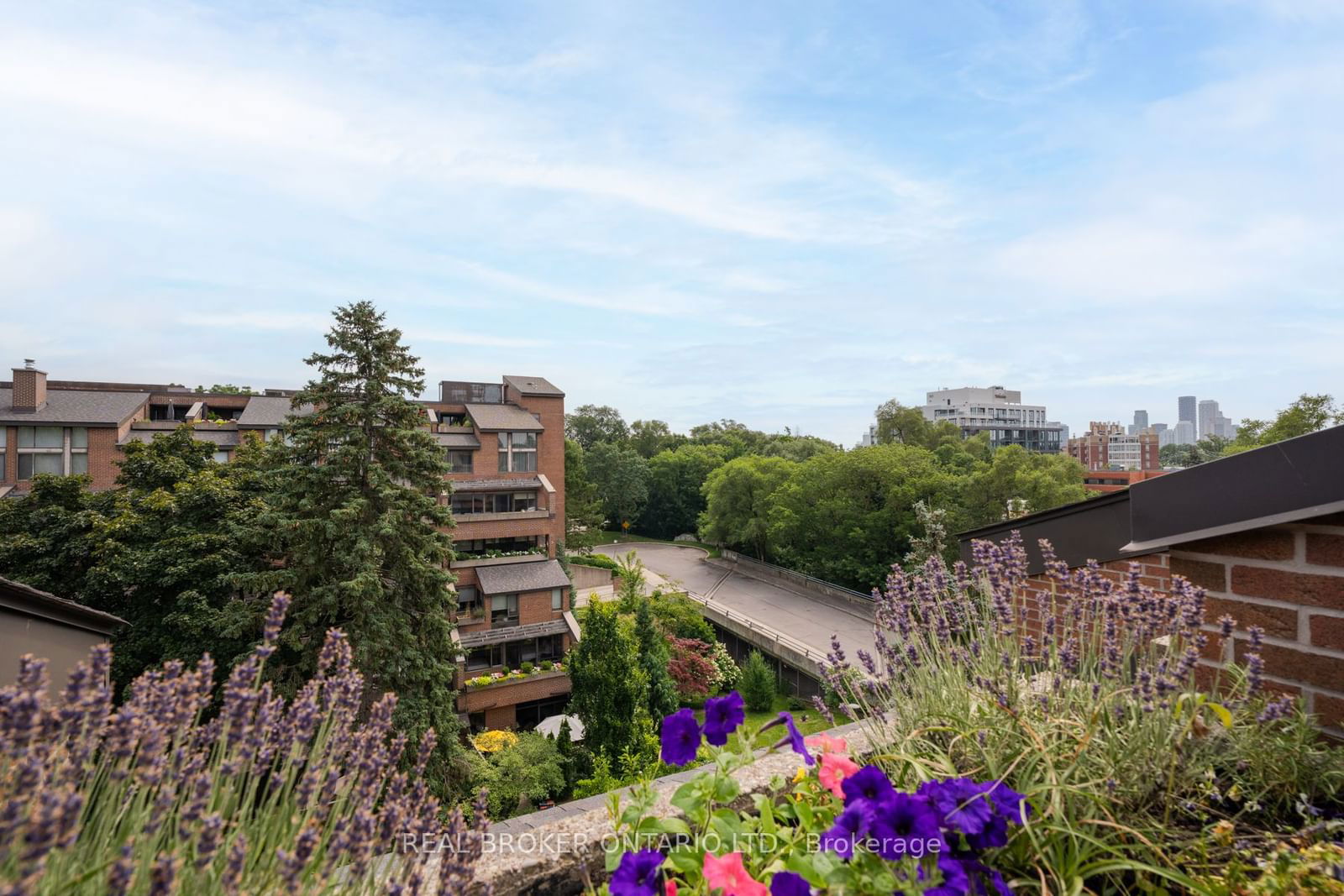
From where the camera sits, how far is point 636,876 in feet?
2.84

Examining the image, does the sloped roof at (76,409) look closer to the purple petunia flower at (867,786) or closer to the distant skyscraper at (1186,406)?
the purple petunia flower at (867,786)

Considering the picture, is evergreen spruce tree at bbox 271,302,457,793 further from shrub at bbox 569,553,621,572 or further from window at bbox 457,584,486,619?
shrub at bbox 569,553,621,572

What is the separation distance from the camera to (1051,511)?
3.35 m

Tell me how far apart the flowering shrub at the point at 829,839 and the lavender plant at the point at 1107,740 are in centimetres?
14

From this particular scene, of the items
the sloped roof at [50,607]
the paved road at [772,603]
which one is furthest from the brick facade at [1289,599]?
the paved road at [772,603]

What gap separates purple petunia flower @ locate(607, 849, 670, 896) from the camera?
0.84m

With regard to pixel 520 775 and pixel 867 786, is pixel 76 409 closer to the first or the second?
pixel 520 775

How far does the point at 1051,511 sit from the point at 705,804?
124 inches

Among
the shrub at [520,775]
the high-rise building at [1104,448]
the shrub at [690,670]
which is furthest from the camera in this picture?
the high-rise building at [1104,448]

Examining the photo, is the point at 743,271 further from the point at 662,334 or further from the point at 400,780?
the point at 400,780

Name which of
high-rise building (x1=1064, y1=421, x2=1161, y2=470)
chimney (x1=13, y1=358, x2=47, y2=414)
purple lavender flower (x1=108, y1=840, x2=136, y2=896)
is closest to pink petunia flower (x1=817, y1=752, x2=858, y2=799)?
purple lavender flower (x1=108, y1=840, x2=136, y2=896)

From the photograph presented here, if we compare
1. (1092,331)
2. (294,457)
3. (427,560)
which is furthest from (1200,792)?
(1092,331)

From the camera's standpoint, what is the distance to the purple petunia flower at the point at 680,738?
122 cm

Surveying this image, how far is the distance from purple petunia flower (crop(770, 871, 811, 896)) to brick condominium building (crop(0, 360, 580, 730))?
1370cm
